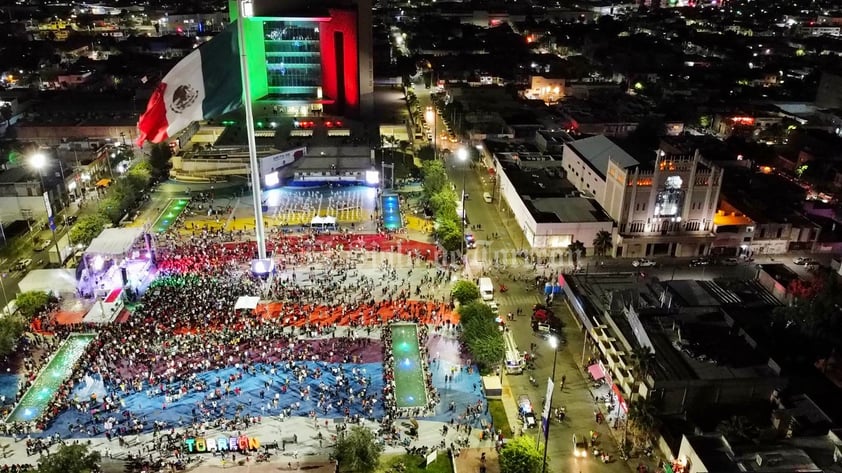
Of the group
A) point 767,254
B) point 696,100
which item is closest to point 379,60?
point 696,100

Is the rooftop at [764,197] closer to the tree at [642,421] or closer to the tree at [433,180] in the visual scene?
the tree at [433,180]

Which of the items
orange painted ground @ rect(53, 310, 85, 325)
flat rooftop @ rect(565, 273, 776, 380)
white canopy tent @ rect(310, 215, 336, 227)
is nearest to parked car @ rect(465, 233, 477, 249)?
white canopy tent @ rect(310, 215, 336, 227)

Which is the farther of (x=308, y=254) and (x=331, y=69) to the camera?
(x=331, y=69)

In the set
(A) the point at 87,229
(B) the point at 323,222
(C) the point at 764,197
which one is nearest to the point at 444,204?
(B) the point at 323,222

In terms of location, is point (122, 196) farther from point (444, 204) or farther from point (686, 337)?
point (686, 337)

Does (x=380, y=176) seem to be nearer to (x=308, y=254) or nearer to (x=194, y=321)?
(x=308, y=254)

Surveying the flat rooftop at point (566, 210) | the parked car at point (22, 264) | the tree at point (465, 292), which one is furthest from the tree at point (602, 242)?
the parked car at point (22, 264)

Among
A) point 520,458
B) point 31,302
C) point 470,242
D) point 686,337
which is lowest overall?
point 470,242
